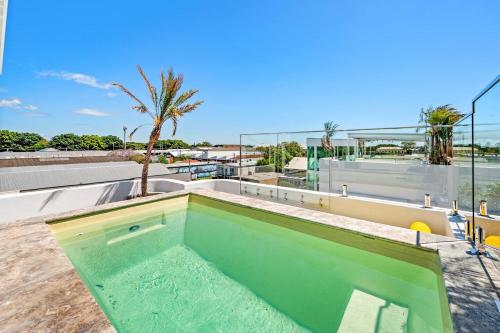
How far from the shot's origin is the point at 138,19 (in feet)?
A: 25.1

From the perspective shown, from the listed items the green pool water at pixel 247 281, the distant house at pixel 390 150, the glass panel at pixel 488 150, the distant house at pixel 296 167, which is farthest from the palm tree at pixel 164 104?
the glass panel at pixel 488 150

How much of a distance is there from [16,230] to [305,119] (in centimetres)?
1946

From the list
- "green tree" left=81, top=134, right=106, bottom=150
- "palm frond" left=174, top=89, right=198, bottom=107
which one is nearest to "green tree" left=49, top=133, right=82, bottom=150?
"green tree" left=81, top=134, right=106, bottom=150

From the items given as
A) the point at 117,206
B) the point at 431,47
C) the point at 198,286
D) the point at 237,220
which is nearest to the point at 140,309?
the point at 198,286

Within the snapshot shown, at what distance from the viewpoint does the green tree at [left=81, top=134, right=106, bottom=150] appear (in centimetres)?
3800

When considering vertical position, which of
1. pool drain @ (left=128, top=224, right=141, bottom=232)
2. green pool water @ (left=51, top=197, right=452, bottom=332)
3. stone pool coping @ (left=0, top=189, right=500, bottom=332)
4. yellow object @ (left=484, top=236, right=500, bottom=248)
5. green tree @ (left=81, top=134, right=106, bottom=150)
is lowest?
green pool water @ (left=51, top=197, right=452, bottom=332)

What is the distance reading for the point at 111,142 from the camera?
41.1 meters

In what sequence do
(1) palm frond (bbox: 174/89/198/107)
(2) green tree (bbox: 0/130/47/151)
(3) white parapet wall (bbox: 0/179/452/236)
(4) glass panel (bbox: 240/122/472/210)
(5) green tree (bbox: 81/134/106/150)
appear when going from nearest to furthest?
(3) white parapet wall (bbox: 0/179/452/236)
(4) glass panel (bbox: 240/122/472/210)
(1) palm frond (bbox: 174/89/198/107)
(2) green tree (bbox: 0/130/47/151)
(5) green tree (bbox: 81/134/106/150)

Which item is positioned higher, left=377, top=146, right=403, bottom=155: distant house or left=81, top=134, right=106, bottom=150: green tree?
left=81, top=134, right=106, bottom=150: green tree

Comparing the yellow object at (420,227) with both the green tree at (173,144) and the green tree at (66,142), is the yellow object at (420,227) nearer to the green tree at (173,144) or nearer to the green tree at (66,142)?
the green tree at (66,142)

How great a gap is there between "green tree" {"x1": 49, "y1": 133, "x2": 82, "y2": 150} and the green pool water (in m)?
41.3

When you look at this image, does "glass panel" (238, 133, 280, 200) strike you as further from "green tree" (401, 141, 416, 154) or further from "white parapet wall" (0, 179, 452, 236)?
"green tree" (401, 141, 416, 154)

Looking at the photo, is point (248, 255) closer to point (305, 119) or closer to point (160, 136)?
point (160, 136)

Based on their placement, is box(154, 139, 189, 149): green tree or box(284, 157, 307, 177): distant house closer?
box(284, 157, 307, 177): distant house
